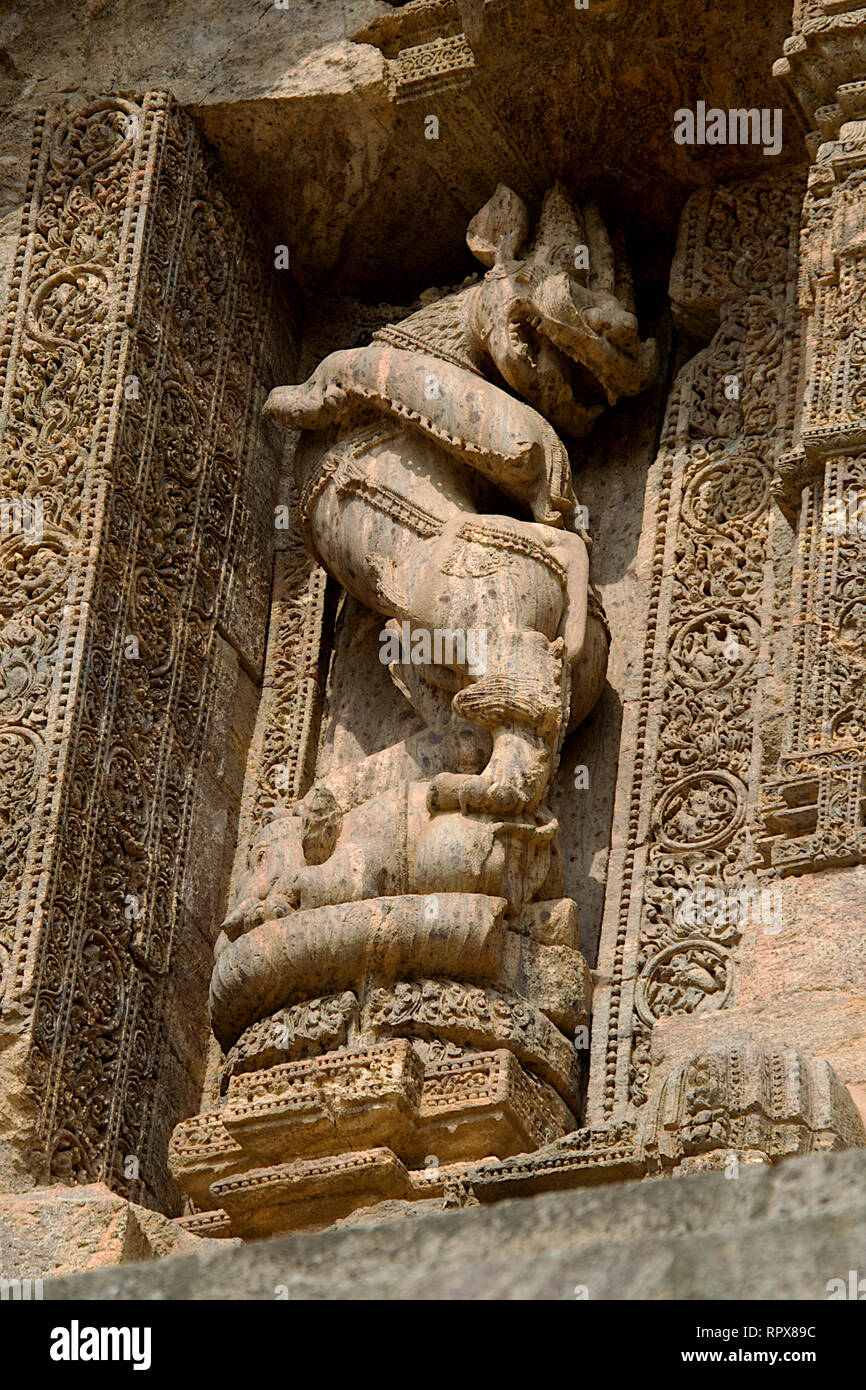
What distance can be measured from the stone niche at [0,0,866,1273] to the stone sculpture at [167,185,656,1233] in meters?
0.01

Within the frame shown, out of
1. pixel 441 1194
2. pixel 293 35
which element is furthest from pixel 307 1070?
pixel 293 35

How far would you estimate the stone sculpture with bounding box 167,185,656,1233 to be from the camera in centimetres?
623

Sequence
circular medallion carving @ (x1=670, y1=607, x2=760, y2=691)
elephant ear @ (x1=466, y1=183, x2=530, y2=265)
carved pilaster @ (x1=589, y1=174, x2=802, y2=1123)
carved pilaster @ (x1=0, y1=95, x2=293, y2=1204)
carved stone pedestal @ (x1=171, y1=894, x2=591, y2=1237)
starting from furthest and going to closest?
elephant ear @ (x1=466, y1=183, x2=530, y2=265) → circular medallion carving @ (x1=670, y1=607, x2=760, y2=691) → carved pilaster @ (x1=0, y1=95, x2=293, y2=1204) → carved pilaster @ (x1=589, y1=174, x2=802, y2=1123) → carved stone pedestal @ (x1=171, y1=894, x2=591, y2=1237)

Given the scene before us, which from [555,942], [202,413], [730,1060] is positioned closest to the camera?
[730,1060]

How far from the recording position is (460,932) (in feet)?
21.0

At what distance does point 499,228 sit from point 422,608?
1.48 meters

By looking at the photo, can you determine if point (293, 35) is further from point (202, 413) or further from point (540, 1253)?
point (540, 1253)

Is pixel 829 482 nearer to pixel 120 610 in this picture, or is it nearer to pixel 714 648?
pixel 714 648

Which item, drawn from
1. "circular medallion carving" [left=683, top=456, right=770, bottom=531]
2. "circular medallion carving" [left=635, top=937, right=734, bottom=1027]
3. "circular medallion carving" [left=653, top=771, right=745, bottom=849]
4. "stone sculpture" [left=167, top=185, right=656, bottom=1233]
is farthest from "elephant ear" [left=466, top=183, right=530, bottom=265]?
"circular medallion carving" [left=635, top=937, right=734, bottom=1027]

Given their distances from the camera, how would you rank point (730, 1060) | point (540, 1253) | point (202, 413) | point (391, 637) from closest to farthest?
1. point (540, 1253)
2. point (730, 1060)
3. point (391, 637)
4. point (202, 413)

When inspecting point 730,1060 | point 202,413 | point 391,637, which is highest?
point 202,413

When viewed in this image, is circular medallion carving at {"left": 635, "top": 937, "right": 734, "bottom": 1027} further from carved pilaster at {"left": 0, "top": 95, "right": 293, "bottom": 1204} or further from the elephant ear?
the elephant ear

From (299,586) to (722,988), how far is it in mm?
2201

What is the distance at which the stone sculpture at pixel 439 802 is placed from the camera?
6230 millimetres
